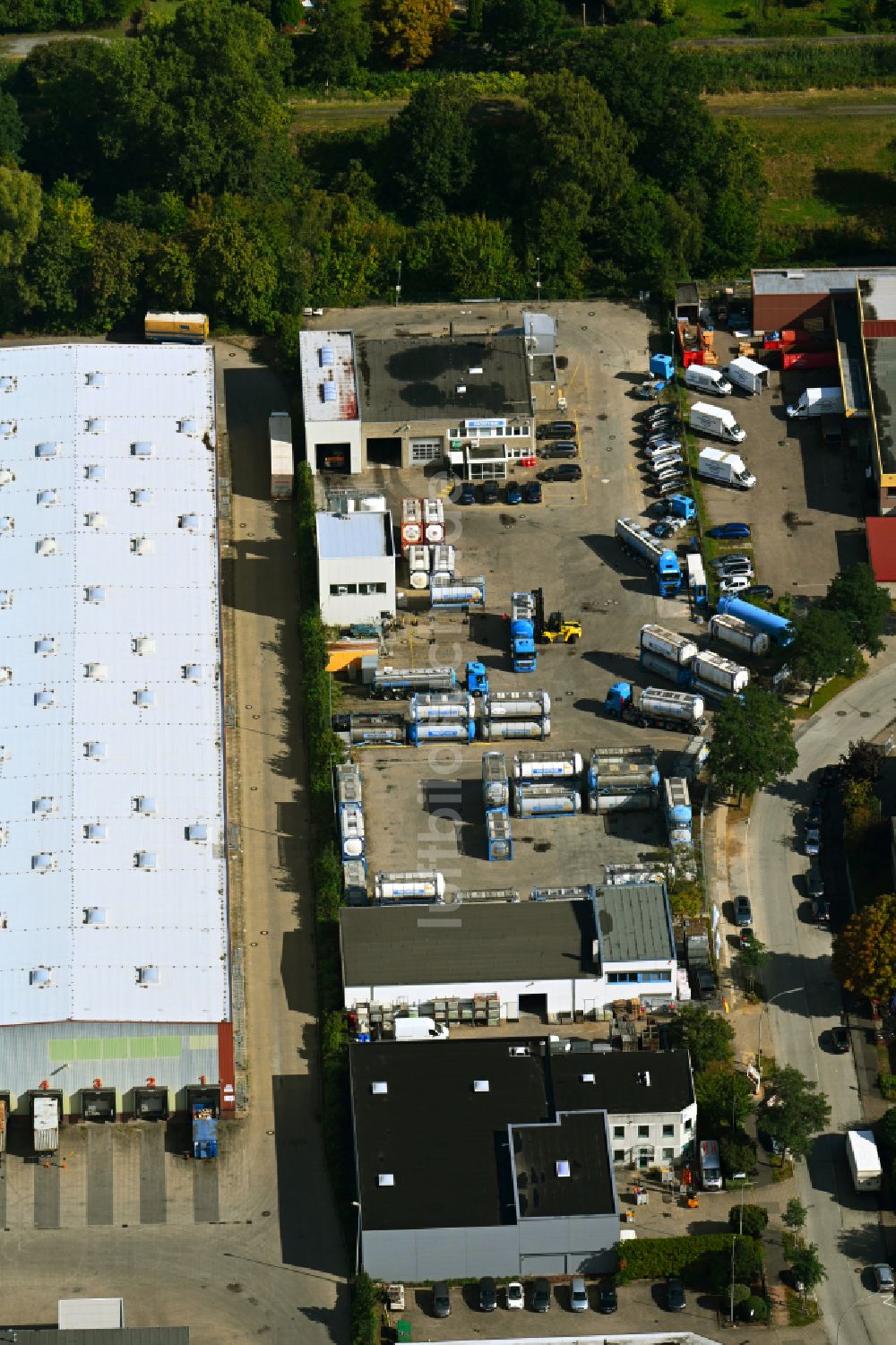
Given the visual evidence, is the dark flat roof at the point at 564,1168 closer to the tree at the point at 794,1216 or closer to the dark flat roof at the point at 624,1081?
the dark flat roof at the point at 624,1081

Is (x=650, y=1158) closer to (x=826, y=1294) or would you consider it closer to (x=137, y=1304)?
(x=826, y=1294)

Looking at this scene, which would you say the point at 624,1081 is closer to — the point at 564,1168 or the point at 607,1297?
the point at 564,1168

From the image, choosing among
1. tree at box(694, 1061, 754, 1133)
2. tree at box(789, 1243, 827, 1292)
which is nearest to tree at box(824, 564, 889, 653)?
tree at box(694, 1061, 754, 1133)

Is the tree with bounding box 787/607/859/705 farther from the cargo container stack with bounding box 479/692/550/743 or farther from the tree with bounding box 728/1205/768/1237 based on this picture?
the tree with bounding box 728/1205/768/1237

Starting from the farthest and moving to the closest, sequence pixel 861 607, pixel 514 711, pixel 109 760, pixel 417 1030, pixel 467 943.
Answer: pixel 861 607 → pixel 514 711 → pixel 109 760 → pixel 467 943 → pixel 417 1030

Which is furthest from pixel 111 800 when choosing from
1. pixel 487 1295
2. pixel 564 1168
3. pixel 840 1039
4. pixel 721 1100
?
pixel 840 1039

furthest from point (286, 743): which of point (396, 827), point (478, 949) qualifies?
point (478, 949)

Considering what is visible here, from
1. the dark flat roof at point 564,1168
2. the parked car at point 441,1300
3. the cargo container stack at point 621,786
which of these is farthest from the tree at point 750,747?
the parked car at point 441,1300
